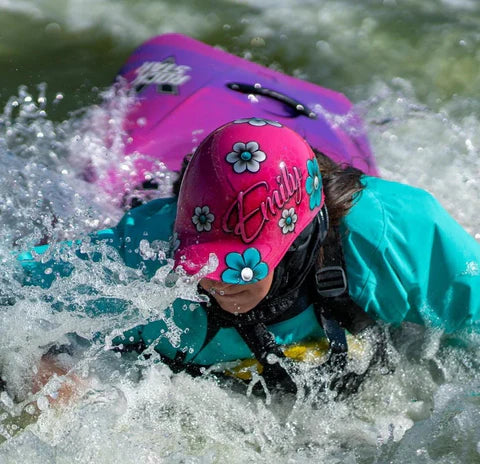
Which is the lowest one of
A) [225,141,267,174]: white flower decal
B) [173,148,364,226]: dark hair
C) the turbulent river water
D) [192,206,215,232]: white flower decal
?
the turbulent river water

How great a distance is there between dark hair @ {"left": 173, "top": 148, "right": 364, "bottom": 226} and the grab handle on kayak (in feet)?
2.43

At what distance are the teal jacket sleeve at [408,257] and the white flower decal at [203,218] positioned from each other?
0.42 m

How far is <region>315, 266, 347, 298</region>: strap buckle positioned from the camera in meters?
2.04

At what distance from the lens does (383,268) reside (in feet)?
6.88

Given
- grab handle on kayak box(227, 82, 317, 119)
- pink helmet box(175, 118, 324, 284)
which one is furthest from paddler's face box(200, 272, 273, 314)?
grab handle on kayak box(227, 82, 317, 119)

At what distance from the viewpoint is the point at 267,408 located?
2.30 m

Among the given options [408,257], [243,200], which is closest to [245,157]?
[243,200]

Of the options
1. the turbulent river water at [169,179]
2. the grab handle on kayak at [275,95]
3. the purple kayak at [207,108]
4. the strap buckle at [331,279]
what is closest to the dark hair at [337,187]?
the strap buckle at [331,279]

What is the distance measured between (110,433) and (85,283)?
0.39m

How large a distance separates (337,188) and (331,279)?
0.23 meters

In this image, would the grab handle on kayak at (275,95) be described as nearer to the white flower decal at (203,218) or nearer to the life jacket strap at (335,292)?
the life jacket strap at (335,292)

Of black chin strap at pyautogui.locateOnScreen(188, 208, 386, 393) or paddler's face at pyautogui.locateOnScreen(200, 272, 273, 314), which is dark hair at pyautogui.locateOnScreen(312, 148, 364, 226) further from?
paddler's face at pyautogui.locateOnScreen(200, 272, 273, 314)

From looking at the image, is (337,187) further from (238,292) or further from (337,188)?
(238,292)

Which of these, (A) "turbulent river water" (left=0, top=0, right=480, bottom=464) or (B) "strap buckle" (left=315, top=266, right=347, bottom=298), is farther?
(A) "turbulent river water" (left=0, top=0, right=480, bottom=464)
